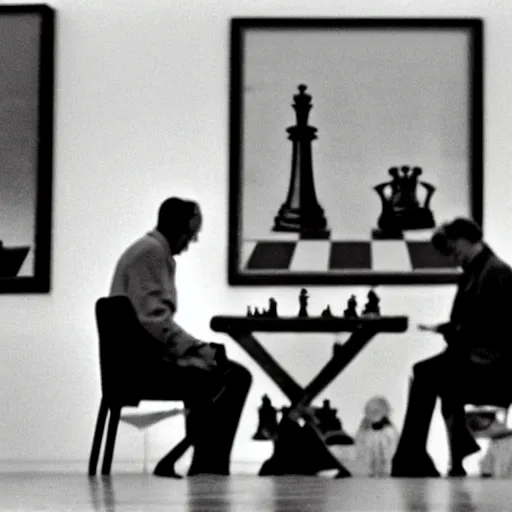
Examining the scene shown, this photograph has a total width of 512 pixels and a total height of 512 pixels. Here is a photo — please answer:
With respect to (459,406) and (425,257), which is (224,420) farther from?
(425,257)

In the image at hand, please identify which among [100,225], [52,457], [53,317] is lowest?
[52,457]

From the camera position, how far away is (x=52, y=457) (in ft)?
21.9

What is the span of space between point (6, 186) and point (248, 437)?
155 cm

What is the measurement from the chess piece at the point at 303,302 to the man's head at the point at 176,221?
84 centimetres

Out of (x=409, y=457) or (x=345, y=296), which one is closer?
(x=409, y=457)

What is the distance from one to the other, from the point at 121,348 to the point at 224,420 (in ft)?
1.80

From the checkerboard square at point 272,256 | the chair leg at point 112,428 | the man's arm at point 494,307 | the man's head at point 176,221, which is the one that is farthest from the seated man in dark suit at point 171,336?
the checkerboard square at point 272,256

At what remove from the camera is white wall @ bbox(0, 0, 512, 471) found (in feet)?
21.8

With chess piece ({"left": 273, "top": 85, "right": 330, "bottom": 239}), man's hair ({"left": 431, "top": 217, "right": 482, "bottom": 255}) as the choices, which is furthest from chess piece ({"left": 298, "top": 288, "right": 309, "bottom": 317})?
man's hair ({"left": 431, "top": 217, "right": 482, "bottom": 255})

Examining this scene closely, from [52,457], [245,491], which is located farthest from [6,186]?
[245,491]

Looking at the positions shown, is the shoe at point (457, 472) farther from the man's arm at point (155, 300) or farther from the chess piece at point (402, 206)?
the chess piece at point (402, 206)

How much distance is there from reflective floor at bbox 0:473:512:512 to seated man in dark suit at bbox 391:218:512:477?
15.5 inches

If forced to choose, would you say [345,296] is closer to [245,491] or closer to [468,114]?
[468,114]

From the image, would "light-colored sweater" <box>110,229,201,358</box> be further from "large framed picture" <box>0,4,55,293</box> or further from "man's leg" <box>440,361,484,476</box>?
"large framed picture" <box>0,4,55,293</box>
